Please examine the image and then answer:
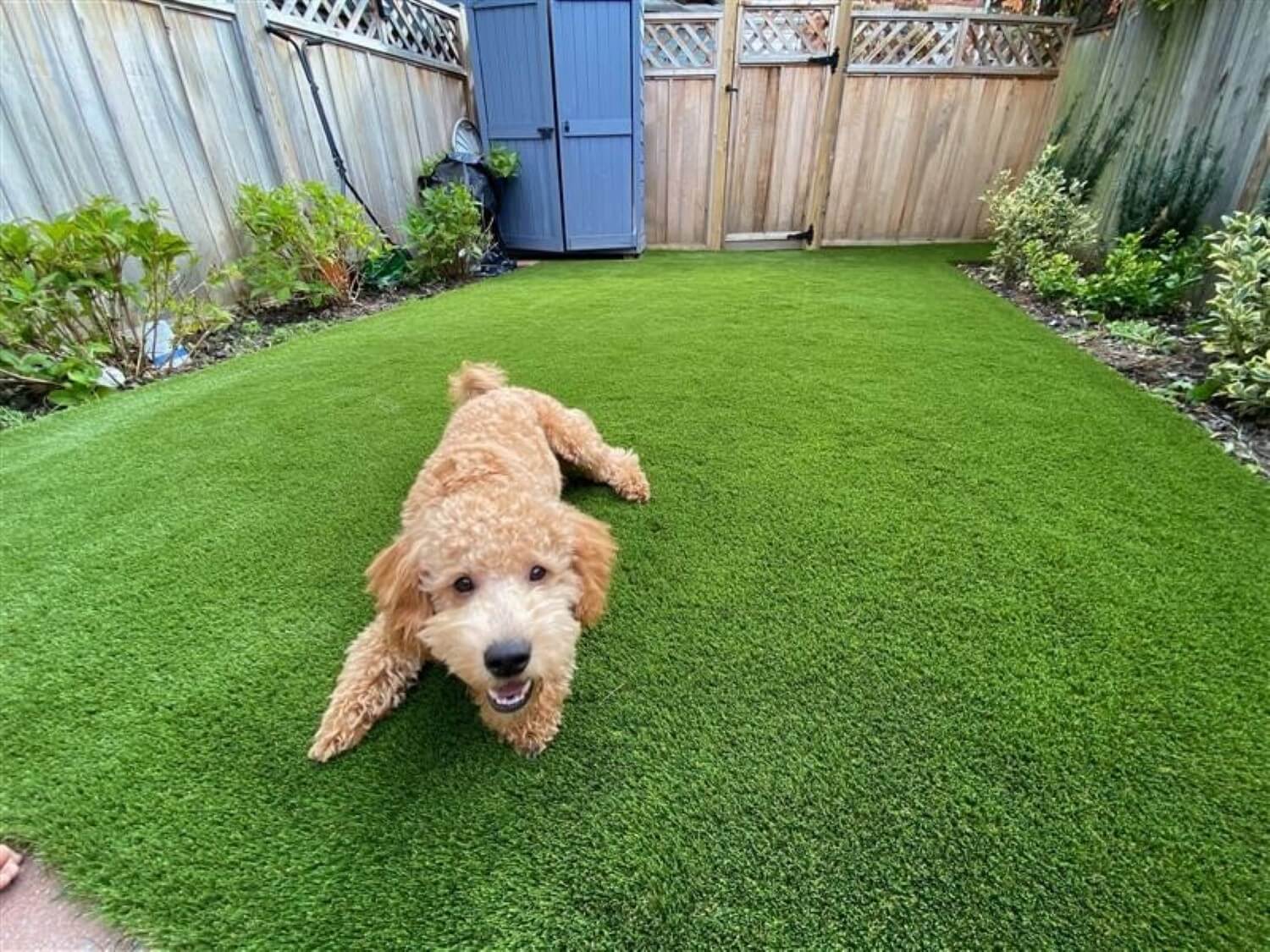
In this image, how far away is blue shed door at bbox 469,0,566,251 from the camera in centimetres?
562

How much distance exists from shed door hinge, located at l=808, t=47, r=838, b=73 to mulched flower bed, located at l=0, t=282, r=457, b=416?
518 cm

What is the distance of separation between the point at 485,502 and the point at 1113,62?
7.06 metres

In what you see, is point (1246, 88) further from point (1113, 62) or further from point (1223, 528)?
point (1223, 528)

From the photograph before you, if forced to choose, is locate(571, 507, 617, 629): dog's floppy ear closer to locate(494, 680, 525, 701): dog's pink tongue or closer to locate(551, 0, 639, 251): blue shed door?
locate(494, 680, 525, 701): dog's pink tongue

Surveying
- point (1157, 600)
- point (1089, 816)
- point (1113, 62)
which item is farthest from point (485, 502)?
point (1113, 62)

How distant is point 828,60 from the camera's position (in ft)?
20.3

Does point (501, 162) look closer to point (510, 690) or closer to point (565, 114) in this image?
point (565, 114)

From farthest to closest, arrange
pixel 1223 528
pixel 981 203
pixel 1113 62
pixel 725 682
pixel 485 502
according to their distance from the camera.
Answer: pixel 981 203
pixel 1113 62
pixel 1223 528
pixel 725 682
pixel 485 502

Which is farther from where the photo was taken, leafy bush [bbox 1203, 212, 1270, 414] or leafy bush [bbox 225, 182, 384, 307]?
leafy bush [bbox 225, 182, 384, 307]

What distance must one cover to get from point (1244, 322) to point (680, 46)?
6.07 metres

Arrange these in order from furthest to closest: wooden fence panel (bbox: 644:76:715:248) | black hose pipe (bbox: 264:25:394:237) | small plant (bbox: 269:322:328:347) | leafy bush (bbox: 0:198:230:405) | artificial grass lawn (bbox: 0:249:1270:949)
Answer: wooden fence panel (bbox: 644:76:715:248) < black hose pipe (bbox: 264:25:394:237) < small plant (bbox: 269:322:328:347) < leafy bush (bbox: 0:198:230:405) < artificial grass lawn (bbox: 0:249:1270:949)

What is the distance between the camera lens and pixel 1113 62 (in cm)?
491

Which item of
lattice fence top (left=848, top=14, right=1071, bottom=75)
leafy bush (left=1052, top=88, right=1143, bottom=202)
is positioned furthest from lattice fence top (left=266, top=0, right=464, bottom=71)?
leafy bush (left=1052, top=88, right=1143, bottom=202)

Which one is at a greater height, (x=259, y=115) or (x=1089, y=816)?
(x=259, y=115)
